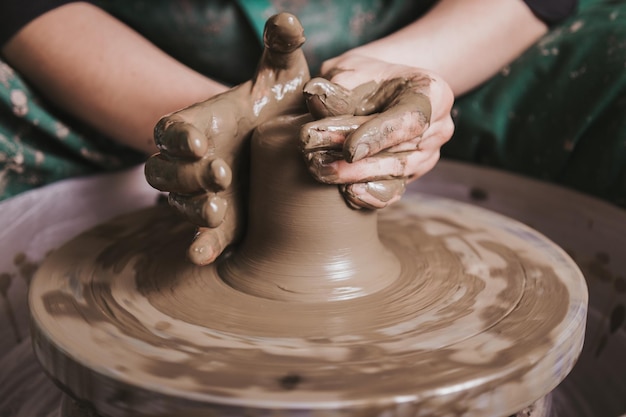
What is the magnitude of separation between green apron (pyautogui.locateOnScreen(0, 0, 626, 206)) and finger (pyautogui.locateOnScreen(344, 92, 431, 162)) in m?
0.76

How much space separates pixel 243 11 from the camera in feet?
5.88

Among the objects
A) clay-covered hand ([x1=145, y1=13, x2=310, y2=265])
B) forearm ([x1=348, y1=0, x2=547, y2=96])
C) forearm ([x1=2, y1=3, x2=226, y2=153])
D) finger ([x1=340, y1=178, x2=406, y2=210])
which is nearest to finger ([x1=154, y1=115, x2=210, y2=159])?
clay-covered hand ([x1=145, y1=13, x2=310, y2=265])

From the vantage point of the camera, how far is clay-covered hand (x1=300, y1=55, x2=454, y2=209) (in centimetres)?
105

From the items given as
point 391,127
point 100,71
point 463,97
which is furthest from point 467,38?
point 100,71

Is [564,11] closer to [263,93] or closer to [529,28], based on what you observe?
[529,28]

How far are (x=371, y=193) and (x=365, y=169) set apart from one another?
0.05 metres

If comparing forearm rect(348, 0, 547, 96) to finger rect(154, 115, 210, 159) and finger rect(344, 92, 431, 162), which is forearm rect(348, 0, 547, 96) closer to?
finger rect(344, 92, 431, 162)

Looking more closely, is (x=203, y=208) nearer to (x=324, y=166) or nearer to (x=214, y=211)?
(x=214, y=211)

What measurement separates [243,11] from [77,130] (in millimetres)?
543

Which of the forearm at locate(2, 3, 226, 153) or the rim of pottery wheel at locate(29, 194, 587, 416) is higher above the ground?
the forearm at locate(2, 3, 226, 153)

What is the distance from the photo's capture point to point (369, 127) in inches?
40.9

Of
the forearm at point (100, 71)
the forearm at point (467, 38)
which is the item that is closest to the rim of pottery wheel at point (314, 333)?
the forearm at point (100, 71)

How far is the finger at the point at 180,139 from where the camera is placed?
0.99 m

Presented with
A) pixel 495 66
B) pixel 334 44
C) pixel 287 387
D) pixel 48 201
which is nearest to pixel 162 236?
pixel 48 201
